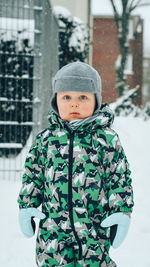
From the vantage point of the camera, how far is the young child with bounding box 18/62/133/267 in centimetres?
178

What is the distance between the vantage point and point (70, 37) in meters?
6.86

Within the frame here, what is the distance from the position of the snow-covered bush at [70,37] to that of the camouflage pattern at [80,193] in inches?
204

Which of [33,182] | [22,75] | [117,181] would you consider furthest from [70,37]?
[117,181]

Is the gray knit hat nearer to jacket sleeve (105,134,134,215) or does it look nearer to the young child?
the young child

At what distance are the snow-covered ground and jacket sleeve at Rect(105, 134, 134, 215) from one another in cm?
150

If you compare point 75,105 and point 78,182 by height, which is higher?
point 75,105

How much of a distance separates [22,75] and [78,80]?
3446 mm

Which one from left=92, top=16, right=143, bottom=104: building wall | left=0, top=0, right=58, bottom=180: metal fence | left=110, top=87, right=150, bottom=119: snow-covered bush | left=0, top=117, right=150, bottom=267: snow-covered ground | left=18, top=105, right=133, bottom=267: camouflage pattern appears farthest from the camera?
left=92, top=16, right=143, bottom=104: building wall

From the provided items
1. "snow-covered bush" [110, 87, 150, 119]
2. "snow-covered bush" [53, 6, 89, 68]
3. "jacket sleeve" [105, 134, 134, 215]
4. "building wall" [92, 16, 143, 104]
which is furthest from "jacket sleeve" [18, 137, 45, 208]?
"building wall" [92, 16, 143, 104]

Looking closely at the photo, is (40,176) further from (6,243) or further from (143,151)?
(143,151)

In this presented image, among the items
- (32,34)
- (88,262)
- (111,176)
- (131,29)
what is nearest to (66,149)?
(111,176)

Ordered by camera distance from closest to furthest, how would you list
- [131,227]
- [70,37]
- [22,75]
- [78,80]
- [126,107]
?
1. [78,80]
2. [131,227]
3. [22,75]
4. [70,37]
5. [126,107]

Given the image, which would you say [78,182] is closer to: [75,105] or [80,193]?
[80,193]

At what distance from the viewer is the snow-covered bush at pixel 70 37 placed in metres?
6.76
